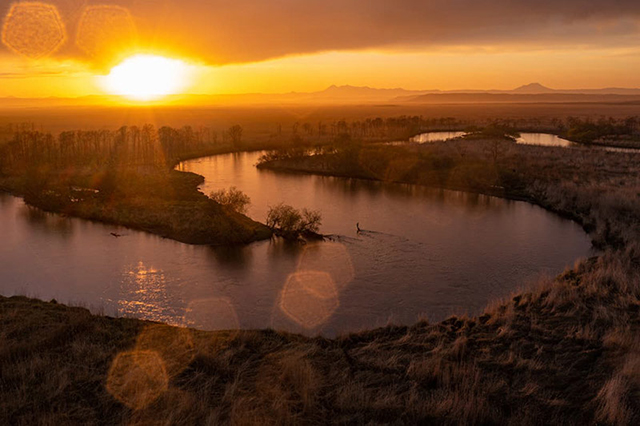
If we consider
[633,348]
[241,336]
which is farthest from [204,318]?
[633,348]

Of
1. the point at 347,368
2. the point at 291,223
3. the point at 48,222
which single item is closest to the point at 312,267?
the point at 291,223

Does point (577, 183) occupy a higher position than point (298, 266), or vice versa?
point (577, 183)

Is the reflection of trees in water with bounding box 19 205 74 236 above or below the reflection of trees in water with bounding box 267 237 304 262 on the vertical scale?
above

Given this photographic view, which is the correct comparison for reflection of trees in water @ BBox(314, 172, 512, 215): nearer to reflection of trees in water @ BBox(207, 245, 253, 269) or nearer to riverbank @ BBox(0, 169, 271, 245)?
Answer: riverbank @ BBox(0, 169, 271, 245)

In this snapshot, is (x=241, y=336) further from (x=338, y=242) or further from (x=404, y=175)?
(x=404, y=175)

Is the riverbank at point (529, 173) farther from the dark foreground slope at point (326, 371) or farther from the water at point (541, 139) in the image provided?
the water at point (541, 139)

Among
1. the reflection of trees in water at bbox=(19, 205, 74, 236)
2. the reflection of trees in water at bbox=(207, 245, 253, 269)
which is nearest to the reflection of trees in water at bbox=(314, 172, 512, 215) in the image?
the reflection of trees in water at bbox=(207, 245, 253, 269)
